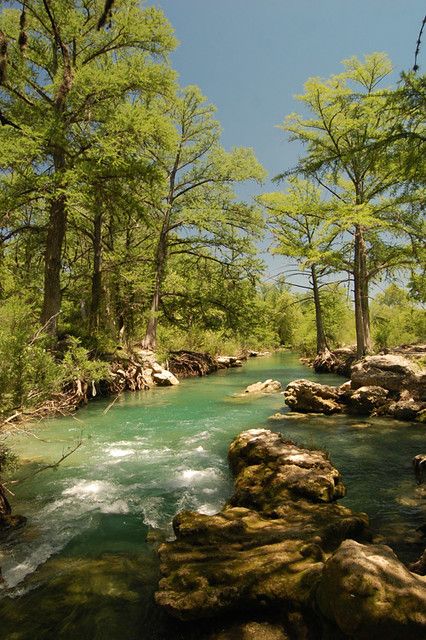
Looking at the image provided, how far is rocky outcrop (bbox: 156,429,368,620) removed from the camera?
10.0 feet

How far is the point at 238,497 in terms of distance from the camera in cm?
520

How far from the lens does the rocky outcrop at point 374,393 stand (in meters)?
11.0

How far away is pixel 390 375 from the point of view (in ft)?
39.1

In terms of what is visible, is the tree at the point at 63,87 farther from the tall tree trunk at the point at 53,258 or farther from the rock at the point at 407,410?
the rock at the point at 407,410

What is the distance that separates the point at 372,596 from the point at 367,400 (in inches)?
378

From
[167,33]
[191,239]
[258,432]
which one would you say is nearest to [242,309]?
[191,239]

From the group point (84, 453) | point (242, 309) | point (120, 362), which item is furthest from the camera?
point (242, 309)

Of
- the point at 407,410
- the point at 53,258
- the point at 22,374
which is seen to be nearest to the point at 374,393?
the point at 407,410

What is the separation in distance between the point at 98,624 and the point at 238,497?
237cm

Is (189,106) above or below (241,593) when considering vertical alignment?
above

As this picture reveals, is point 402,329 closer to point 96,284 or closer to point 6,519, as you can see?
point 96,284

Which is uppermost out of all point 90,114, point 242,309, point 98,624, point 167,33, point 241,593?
point 167,33

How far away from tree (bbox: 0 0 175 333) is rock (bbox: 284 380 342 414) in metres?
7.43

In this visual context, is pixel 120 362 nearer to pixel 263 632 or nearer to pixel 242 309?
pixel 242 309
